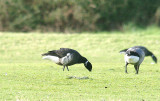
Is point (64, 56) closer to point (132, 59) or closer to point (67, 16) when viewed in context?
point (132, 59)

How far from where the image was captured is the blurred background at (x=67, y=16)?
3881 cm

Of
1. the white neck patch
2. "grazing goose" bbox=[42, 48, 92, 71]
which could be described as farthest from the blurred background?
the white neck patch

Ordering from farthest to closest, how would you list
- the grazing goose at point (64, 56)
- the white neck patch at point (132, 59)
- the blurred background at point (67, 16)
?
the blurred background at point (67, 16)
the grazing goose at point (64, 56)
the white neck patch at point (132, 59)

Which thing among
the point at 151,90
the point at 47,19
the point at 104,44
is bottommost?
the point at 151,90

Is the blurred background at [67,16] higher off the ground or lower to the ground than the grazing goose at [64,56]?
higher

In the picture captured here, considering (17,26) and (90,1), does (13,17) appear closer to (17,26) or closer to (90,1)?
(17,26)

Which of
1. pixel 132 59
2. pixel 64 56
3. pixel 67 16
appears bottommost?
pixel 132 59

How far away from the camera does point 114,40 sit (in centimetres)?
3216

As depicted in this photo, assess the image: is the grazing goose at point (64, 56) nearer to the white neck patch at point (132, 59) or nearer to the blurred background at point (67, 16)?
the white neck patch at point (132, 59)

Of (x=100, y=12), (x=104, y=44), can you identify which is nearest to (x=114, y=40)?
(x=104, y=44)

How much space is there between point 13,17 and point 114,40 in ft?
38.2

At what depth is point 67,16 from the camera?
39.1 metres

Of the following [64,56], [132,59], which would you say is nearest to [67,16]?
[64,56]

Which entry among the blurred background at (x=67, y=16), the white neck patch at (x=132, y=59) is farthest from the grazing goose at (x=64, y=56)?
the blurred background at (x=67, y=16)
